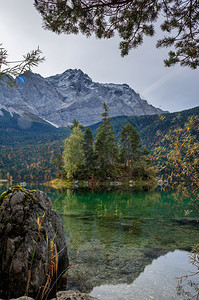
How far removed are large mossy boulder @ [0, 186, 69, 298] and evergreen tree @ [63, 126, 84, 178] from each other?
4820 centimetres

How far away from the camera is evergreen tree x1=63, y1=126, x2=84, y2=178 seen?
5472 cm

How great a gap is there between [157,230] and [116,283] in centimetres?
670

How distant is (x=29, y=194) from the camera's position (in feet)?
21.0

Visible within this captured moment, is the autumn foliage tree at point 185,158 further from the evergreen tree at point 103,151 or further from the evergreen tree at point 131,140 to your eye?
the evergreen tree at point 131,140

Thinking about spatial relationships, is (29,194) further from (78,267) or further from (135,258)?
(135,258)

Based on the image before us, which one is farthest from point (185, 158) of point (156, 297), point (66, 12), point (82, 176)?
point (82, 176)

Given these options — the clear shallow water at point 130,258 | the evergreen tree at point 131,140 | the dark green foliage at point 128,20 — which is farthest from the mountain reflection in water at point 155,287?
the evergreen tree at point 131,140

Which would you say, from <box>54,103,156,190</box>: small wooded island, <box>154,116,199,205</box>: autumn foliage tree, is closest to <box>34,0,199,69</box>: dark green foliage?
<box>154,116,199,205</box>: autumn foliage tree

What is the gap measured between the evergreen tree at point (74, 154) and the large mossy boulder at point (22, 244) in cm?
4820

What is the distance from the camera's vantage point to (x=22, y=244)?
17.1 feet

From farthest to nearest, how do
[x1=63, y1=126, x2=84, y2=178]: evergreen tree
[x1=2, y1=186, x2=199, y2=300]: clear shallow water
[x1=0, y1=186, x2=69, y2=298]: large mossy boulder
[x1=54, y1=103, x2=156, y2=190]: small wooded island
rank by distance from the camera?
[x1=54, y1=103, x2=156, y2=190]: small wooded island → [x1=63, y1=126, x2=84, y2=178]: evergreen tree → [x1=2, y1=186, x2=199, y2=300]: clear shallow water → [x1=0, y1=186, x2=69, y2=298]: large mossy boulder

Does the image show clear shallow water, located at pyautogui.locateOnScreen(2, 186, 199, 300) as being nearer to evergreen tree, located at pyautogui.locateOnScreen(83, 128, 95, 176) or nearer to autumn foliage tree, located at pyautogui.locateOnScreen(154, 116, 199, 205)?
autumn foliage tree, located at pyautogui.locateOnScreen(154, 116, 199, 205)

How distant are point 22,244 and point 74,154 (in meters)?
50.3

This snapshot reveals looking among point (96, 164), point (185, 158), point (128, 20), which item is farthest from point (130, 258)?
point (96, 164)
